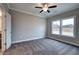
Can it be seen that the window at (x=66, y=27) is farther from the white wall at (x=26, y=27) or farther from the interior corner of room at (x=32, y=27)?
the white wall at (x=26, y=27)

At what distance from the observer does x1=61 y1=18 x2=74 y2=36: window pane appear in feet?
15.8

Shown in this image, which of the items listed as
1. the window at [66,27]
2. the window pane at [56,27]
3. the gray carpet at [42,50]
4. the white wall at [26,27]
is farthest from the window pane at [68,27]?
the white wall at [26,27]

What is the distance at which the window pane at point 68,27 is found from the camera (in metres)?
4.82

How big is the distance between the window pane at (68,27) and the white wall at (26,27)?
7.03 feet

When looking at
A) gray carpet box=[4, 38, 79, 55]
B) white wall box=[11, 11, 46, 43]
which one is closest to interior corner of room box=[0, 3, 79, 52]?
white wall box=[11, 11, 46, 43]

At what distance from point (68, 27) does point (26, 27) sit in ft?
9.52

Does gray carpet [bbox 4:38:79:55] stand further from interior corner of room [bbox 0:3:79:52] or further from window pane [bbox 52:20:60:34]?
window pane [bbox 52:20:60:34]

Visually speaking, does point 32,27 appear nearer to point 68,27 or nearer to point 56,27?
point 56,27

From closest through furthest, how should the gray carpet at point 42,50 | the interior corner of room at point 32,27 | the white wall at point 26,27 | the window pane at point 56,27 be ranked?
1. the gray carpet at point 42,50
2. the interior corner of room at point 32,27
3. the white wall at point 26,27
4. the window pane at point 56,27

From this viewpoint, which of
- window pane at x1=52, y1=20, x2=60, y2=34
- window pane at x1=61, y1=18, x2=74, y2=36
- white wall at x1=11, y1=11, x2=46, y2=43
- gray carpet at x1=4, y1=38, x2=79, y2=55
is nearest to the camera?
gray carpet at x1=4, y1=38, x2=79, y2=55

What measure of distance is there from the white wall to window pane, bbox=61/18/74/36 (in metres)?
2.14

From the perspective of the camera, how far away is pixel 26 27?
5887 mm
